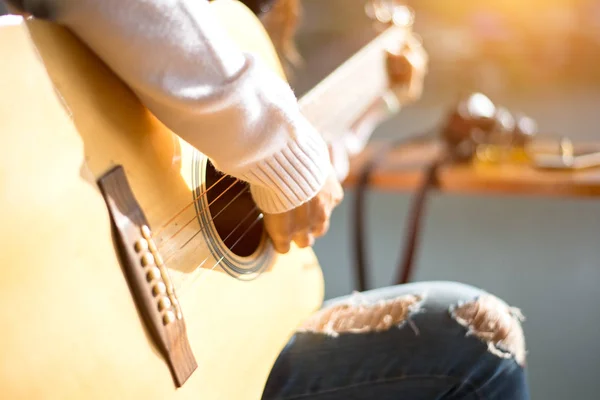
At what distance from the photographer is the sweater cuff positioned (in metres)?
0.60

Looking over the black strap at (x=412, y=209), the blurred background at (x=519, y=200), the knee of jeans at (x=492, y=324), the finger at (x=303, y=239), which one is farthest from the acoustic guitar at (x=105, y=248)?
the blurred background at (x=519, y=200)

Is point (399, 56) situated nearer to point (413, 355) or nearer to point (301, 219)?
point (301, 219)

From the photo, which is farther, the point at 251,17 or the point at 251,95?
the point at 251,17

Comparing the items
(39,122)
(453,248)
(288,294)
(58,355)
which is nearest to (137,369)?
(58,355)

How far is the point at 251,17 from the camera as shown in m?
0.85

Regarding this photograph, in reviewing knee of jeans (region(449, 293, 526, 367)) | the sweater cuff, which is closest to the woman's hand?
the sweater cuff

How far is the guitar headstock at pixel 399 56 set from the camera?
1284 millimetres

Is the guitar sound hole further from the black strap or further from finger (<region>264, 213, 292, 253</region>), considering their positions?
the black strap

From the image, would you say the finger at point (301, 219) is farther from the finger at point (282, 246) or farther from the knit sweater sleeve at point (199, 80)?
the knit sweater sleeve at point (199, 80)

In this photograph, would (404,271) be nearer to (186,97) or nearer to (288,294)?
(288,294)

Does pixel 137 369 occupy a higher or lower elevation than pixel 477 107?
higher

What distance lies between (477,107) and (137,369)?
1.04 meters

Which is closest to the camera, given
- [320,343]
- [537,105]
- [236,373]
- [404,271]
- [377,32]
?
[236,373]

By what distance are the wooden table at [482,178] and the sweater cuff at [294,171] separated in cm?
65
